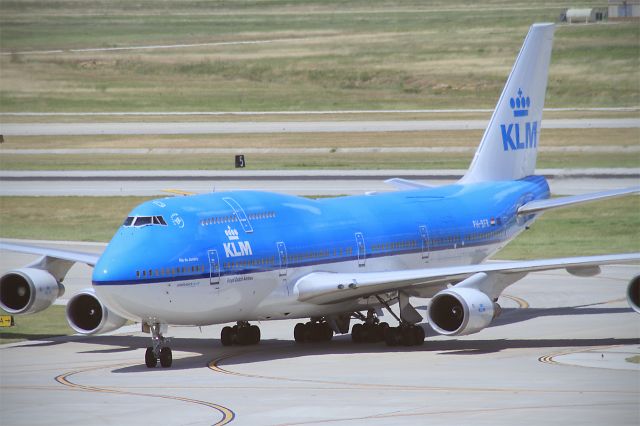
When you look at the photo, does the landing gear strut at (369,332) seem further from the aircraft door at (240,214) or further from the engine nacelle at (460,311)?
the aircraft door at (240,214)

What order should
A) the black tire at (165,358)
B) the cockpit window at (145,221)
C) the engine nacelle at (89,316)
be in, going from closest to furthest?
the black tire at (165,358), the cockpit window at (145,221), the engine nacelle at (89,316)

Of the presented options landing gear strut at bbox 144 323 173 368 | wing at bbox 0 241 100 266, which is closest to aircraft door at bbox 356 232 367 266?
landing gear strut at bbox 144 323 173 368

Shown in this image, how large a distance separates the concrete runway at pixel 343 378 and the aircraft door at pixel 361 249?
2528 mm

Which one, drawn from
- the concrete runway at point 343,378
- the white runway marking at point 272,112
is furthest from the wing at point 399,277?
the white runway marking at point 272,112

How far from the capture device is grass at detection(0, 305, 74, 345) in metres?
45.2

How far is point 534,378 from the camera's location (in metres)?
34.8

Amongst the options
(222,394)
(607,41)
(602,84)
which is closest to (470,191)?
(222,394)

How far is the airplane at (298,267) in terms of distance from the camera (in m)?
37.7

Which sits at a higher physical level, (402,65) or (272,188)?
(402,65)

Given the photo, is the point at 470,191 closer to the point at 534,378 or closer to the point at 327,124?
the point at 534,378

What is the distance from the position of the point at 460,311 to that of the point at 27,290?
13690 millimetres

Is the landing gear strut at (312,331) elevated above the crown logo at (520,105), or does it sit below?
below

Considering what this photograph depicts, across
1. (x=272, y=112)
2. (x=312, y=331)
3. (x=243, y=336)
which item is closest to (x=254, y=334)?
(x=243, y=336)

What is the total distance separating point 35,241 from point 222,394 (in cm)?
3735
